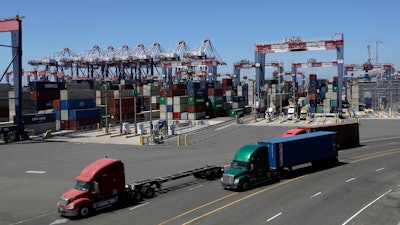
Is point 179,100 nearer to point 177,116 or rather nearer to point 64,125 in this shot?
point 177,116

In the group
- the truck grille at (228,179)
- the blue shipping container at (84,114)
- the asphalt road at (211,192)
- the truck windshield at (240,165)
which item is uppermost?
the blue shipping container at (84,114)

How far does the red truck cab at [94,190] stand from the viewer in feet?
67.8

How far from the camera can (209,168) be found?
96.0 ft

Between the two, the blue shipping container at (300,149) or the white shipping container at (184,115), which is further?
the white shipping container at (184,115)

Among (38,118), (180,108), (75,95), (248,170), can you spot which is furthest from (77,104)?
(248,170)

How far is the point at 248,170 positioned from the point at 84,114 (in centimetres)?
5145

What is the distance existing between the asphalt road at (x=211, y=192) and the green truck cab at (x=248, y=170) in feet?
1.99

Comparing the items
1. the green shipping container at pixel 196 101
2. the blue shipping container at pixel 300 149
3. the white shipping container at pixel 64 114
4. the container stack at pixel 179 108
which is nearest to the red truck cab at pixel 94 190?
the blue shipping container at pixel 300 149

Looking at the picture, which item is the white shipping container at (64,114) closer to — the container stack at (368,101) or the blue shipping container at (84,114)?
the blue shipping container at (84,114)

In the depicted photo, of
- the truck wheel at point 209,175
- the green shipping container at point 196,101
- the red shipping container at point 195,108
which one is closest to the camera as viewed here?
the truck wheel at point 209,175

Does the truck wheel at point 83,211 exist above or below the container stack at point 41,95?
below

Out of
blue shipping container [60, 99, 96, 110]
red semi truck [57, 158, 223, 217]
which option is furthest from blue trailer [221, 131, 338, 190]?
blue shipping container [60, 99, 96, 110]

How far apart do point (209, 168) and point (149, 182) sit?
5827 mm

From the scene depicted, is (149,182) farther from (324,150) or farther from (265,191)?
(324,150)
